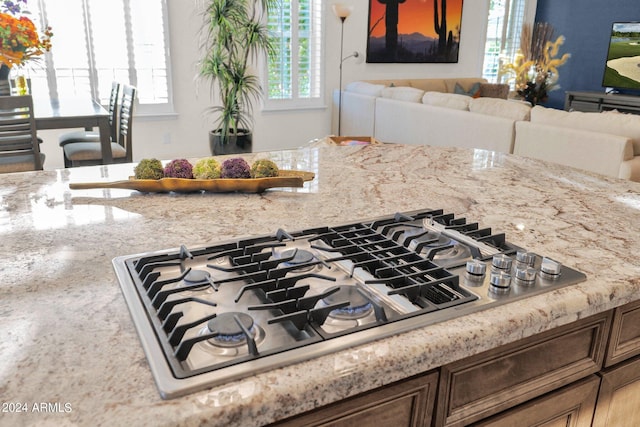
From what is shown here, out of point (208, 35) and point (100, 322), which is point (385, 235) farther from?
point (208, 35)

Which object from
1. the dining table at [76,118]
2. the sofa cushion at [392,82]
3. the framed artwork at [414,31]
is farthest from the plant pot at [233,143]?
the framed artwork at [414,31]

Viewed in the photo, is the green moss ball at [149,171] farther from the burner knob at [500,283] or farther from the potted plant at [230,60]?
the potted plant at [230,60]

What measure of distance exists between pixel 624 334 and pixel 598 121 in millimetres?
2868

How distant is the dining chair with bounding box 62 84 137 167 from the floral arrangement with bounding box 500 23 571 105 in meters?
5.84

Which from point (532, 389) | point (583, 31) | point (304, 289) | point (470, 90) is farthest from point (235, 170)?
point (583, 31)

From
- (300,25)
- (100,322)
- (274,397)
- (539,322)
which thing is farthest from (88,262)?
(300,25)

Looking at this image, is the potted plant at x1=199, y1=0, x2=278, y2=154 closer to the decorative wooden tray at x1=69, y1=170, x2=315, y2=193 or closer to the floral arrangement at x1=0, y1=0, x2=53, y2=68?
the floral arrangement at x1=0, y1=0, x2=53, y2=68

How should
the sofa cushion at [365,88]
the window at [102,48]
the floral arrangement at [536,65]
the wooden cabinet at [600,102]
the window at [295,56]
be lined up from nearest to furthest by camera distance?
1. the window at [102,48]
2. the sofa cushion at [365,88]
3. the window at [295,56]
4. the wooden cabinet at [600,102]
5. the floral arrangement at [536,65]

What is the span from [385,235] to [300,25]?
5.83m

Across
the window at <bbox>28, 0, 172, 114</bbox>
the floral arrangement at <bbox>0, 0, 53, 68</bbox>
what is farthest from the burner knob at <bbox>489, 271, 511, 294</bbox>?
the window at <bbox>28, 0, 172, 114</bbox>

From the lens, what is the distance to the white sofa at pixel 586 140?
3279mm

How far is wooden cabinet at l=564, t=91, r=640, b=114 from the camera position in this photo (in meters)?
7.25

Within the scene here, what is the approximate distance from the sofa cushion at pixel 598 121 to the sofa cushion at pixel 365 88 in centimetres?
221

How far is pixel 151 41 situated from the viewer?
5676 millimetres
